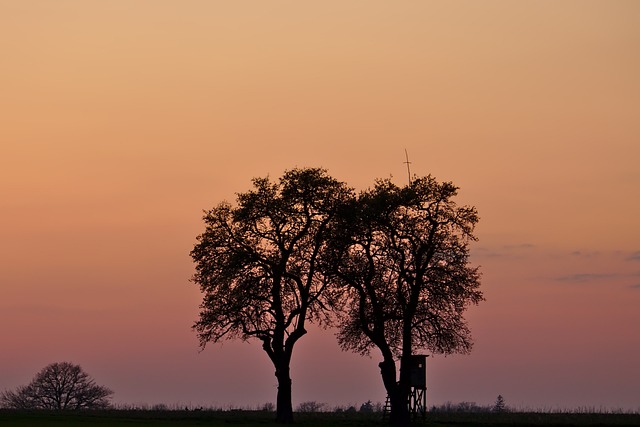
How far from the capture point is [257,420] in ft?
249

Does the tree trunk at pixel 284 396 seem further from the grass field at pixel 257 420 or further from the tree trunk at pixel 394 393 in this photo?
the tree trunk at pixel 394 393

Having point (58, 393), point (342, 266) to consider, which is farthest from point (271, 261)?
point (58, 393)

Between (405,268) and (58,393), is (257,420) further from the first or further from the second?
(58,393)

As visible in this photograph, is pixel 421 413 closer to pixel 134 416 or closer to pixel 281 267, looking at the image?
pixel 281 267

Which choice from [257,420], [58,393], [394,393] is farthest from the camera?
[58,393]

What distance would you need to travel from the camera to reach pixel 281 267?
77438 millimetres

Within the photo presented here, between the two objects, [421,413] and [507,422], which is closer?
[507,422]

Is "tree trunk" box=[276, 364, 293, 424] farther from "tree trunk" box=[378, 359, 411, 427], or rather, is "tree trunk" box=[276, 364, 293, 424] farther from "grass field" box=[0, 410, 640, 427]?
"tree trunk" box=[378, 359, 411, 427]

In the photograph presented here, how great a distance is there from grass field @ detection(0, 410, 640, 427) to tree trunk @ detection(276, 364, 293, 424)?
38.6 inches

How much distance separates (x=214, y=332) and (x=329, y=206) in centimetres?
1349

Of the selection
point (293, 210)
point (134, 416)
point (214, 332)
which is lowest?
point (134, 416)

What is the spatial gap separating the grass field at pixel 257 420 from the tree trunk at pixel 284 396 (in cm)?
98

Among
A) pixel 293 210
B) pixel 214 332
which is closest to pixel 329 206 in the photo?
pixel 293 210

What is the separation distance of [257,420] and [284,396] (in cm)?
276
